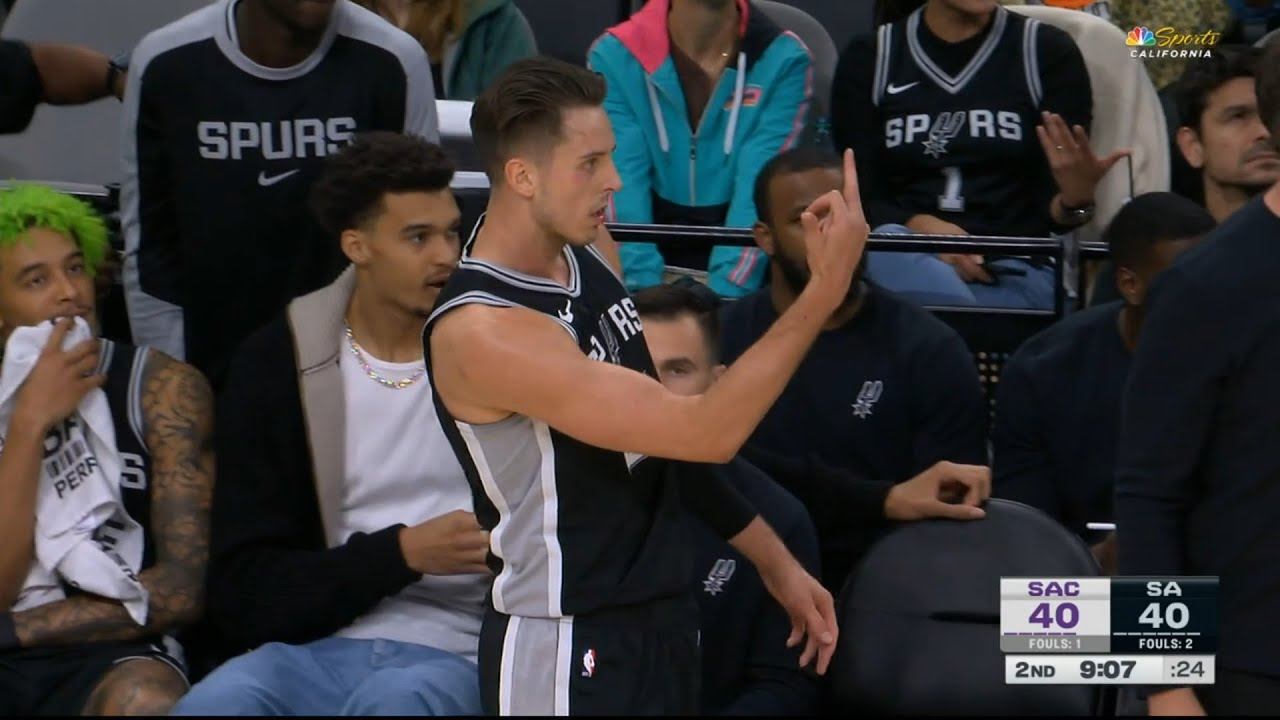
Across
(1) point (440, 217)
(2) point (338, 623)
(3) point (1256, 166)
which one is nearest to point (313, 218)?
(1) point (440, 217)

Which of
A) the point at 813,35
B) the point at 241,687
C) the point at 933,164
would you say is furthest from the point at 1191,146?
the point at 241,687

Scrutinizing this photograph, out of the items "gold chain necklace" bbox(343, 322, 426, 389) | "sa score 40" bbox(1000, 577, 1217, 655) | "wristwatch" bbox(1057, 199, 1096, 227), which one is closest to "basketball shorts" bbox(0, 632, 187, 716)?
"gold chain necklace" bbox(343, 322, 426, 389)

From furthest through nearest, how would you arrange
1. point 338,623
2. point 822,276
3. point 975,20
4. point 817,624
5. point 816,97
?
1. point 816,97
2. point 975,20
3. point 338,623
4. point 817,624
5. point 822,276

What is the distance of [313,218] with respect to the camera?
464 centimetres

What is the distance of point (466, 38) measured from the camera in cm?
573

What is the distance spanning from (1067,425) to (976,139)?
1219 millimetres

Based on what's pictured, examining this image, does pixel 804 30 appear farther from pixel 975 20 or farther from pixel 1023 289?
pixel 1023 289

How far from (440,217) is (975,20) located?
2.03 metres

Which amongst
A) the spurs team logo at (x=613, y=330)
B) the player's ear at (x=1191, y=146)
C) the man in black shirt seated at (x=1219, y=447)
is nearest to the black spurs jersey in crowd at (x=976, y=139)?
the player's ear at (x=1191, y=146)

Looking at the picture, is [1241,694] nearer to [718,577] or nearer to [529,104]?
[718,577]

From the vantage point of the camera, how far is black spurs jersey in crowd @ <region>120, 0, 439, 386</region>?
4.63 m

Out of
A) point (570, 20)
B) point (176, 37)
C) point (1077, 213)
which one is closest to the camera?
point (176, 37)

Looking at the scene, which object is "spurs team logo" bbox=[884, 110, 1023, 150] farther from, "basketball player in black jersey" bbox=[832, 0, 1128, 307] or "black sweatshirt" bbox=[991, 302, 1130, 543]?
"black sweatshirt" bbox=[991, 302, 1130, 543]

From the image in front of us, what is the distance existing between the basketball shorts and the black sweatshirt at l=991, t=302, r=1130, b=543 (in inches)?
76.7
